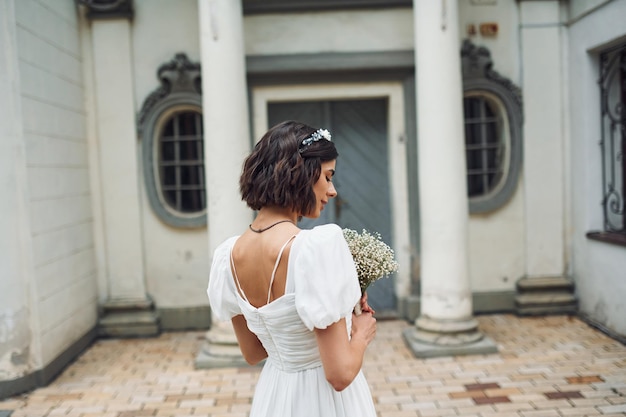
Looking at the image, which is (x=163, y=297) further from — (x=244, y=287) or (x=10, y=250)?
(x=244, y=287)

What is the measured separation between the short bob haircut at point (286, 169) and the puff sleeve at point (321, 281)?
0.13 meters

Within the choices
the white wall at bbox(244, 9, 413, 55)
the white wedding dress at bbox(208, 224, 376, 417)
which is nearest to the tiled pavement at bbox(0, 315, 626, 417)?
the white wedding dress at bbox(208, 224, 376, 417)

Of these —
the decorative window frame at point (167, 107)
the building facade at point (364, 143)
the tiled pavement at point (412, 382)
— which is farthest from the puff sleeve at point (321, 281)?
the decorative window frame at point (167, 107)

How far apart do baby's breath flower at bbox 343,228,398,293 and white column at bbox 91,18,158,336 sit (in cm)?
499

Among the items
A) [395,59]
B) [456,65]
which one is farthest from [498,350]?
[395,59]

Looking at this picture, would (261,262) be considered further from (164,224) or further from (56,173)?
(164,224)

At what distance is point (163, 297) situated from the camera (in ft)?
23.0

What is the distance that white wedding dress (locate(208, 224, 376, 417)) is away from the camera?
6.44ft

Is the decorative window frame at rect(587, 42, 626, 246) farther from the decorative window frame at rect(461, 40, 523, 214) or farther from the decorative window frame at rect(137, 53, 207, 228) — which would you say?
the decorative window frame at rect(137, 53, 207, 228)

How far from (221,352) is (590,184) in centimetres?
420

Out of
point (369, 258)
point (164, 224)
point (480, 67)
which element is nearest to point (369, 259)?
point (369, 258)

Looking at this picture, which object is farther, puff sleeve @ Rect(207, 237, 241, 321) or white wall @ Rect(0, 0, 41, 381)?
white wall @ Rect(0, 0, 41, 381)

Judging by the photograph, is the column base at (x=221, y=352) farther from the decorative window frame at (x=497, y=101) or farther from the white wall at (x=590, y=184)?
the white wall at (x=590, y=184)

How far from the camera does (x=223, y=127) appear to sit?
226 inches
